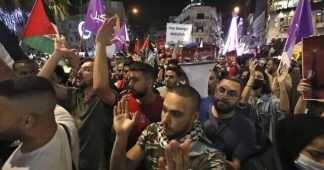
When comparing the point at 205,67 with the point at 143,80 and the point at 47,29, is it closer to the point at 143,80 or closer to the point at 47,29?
the point at 143,80

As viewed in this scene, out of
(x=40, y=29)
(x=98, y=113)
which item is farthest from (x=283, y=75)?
(x=40, y=29)

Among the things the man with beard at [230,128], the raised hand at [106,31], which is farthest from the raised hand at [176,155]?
the raised hand at [106,31]

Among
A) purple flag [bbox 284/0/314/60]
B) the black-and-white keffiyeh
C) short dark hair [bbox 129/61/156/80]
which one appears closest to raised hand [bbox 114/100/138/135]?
the black-and-white keffiyeh

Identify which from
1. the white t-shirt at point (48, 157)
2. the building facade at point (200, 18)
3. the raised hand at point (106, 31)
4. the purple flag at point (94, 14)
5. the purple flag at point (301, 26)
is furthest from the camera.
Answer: the building facade at point (200, 18)

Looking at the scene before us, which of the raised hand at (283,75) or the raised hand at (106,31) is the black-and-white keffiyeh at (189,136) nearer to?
the raised hand at (106,31)

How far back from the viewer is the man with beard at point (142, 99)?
12.6ft

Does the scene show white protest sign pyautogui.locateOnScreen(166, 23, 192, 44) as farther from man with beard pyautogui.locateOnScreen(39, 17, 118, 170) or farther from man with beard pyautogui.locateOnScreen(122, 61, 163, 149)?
man with beard pyautogui.locateOnScreen(39, 17, 118, 170)

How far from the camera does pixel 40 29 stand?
253 inches

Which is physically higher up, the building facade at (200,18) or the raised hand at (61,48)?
the building facade at (200,18)

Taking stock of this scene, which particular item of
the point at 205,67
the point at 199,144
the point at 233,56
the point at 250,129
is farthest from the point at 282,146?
the point at 233,56

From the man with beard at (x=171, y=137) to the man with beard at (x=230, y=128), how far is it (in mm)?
869

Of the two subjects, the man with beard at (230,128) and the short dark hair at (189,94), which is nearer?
the short dark hair at (189,94)

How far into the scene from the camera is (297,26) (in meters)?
5.80

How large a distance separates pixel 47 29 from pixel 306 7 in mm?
4067
